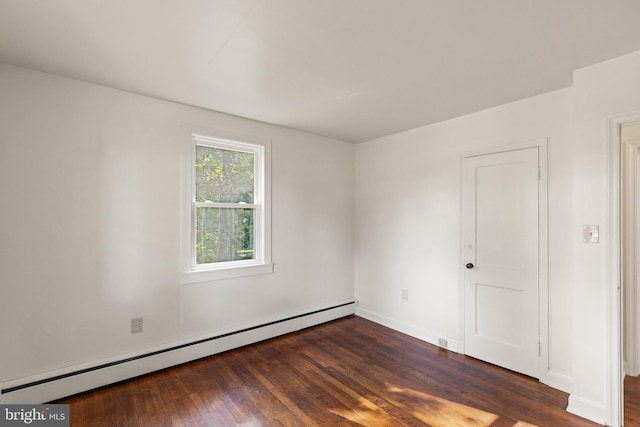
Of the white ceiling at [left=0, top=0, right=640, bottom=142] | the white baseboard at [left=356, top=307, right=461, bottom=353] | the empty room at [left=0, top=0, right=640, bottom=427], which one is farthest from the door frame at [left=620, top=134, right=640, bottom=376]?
the white baseboard at [left=356, top=307, right=461, bottom=353]

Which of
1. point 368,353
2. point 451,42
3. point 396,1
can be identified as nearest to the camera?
point 396,1

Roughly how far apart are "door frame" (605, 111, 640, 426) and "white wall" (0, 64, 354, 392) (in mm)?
3058

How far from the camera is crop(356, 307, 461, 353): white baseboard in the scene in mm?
3291

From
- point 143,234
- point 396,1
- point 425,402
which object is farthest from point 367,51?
point 425,402

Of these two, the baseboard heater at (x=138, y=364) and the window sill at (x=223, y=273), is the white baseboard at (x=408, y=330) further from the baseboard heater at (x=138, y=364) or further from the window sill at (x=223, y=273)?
the window sill at (x=223, y=273)

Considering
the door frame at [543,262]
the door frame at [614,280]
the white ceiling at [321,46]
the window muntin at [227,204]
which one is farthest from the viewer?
the window muntin at [227,204]

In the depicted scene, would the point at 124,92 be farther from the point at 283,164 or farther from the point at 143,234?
the point at 283,164

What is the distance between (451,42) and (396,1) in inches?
22.4

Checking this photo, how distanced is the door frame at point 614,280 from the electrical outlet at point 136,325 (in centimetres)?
367

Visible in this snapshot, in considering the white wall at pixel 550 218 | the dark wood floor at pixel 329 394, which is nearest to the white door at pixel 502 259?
the white wall at pixel 550 218

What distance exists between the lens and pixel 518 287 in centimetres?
282

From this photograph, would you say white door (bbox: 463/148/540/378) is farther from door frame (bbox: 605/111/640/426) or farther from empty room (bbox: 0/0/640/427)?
door frame (bbox: 605/111/640/426)

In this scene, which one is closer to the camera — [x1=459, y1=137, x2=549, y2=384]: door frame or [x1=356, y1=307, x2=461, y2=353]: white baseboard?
[x1=459, y1=137, x2=549, y2=384]: door frame

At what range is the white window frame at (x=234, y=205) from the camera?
3018mm
